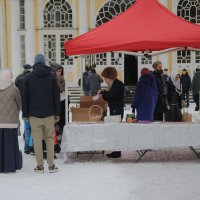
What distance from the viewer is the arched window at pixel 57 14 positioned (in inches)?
902

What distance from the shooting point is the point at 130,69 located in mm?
24000

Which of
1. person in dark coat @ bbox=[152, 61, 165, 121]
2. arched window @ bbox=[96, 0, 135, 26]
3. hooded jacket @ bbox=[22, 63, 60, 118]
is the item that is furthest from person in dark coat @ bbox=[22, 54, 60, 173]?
arched window @ bbox=[96, 0, 135, 26]

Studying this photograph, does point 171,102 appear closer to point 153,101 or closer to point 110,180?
point 153,101

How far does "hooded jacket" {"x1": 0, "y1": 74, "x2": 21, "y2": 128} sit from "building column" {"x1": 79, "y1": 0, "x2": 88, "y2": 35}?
15157 millimetres

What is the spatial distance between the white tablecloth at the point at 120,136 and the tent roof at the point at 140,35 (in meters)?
1.25

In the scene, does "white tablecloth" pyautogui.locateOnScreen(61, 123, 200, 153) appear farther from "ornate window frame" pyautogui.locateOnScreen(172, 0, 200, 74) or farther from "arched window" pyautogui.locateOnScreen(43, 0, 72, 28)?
"arched window" pyautogui.locateOnScreen(43, 0, 72, 28)

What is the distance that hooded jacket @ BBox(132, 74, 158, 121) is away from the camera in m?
9.15

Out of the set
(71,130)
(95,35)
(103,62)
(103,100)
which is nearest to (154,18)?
(95,35)

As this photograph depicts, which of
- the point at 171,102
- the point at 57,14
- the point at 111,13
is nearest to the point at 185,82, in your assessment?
the point at 111,13

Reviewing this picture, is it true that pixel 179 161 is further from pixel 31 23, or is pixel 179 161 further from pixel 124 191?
pixel 31 23

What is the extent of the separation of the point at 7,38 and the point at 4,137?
15865 mm

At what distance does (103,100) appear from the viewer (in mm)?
9625

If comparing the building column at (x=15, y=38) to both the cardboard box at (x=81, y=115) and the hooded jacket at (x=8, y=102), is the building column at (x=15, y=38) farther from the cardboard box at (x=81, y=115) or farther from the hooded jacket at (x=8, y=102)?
the hooded jacket at (x=8, y=102)

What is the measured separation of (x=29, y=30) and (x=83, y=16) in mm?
2348
